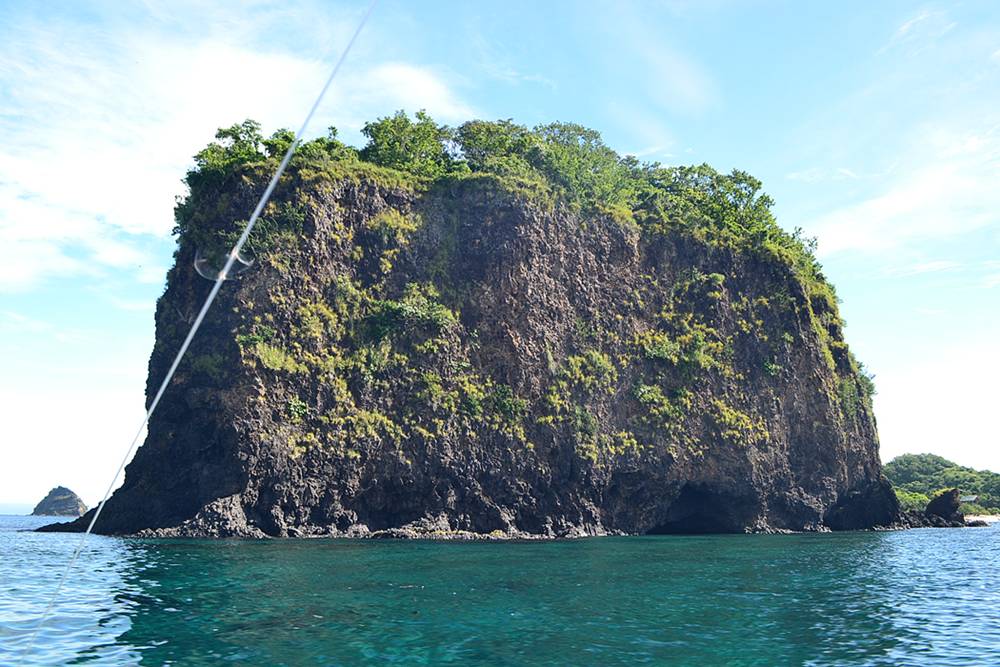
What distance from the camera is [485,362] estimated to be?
192 ft

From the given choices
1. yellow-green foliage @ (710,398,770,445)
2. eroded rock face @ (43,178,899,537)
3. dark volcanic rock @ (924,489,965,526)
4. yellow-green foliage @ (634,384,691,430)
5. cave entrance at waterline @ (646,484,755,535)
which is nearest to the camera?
eroded rock face @ (43,178,899,537)

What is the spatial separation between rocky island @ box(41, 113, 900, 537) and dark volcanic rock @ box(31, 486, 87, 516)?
9088 cm

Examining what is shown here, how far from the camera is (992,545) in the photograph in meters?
46.3

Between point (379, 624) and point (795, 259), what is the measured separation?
67299 mm

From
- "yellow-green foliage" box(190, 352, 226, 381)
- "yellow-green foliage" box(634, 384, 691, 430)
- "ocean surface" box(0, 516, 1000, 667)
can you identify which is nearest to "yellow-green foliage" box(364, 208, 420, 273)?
"yellow-green foliage" box(190, 352, 226, 381)

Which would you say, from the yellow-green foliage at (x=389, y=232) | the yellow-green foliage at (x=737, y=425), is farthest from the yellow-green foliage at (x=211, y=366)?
the yellow-green foliage at (x=737, y=425)

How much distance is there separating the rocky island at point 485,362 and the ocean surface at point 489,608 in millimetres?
13461

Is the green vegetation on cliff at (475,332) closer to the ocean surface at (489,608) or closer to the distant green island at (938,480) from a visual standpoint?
the ocean surface at (489,608)

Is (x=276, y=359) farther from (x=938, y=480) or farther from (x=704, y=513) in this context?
(x=938, y=480)

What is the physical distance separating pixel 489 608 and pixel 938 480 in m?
123

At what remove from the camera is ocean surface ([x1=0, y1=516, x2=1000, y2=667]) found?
1602 centimetres

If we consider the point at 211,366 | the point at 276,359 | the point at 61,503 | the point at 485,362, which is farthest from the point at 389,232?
the point at 61,503

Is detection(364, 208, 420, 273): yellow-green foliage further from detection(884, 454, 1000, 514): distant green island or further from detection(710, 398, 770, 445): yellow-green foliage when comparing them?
detection(884, 454, 1000, 514): distant green island

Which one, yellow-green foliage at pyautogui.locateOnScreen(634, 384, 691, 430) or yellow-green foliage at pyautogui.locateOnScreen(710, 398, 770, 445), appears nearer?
yellow-green foliage at pyautogui.locateOnScreen(634, 384, 691, 430)
